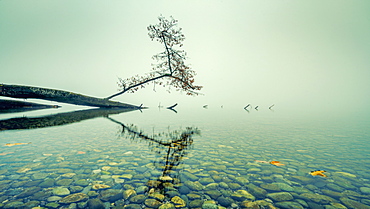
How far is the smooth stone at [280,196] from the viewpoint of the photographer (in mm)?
3258

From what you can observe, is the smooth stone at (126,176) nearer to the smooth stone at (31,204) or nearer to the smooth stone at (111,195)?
the smooth stone at (111,195)

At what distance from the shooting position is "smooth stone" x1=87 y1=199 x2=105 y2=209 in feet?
9.25

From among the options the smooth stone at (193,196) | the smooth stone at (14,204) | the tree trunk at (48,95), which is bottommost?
the smooth stone at (14,204)

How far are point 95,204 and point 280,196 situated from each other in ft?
11.5

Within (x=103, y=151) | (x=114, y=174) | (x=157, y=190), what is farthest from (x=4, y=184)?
(x=157, y=190)

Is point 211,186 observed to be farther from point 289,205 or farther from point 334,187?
point 334,187

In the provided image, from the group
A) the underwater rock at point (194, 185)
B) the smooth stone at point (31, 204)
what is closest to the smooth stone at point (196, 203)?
the underwater rock at point (194, 185)

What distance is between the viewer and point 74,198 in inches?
120

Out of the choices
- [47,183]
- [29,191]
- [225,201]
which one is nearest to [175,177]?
[225,201]

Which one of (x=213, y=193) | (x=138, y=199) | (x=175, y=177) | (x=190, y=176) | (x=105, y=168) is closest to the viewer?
(x=138, y=199)

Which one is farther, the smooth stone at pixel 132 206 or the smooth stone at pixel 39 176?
the smooth stone at pixel 39 176

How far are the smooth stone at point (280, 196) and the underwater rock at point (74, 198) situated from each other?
11.7ft

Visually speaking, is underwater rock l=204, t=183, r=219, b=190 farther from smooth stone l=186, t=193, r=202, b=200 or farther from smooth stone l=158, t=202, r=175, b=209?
smooth stone l=158, t=202, r=175, b=209

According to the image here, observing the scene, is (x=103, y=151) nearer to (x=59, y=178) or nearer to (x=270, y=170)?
(x=59, y=178)
